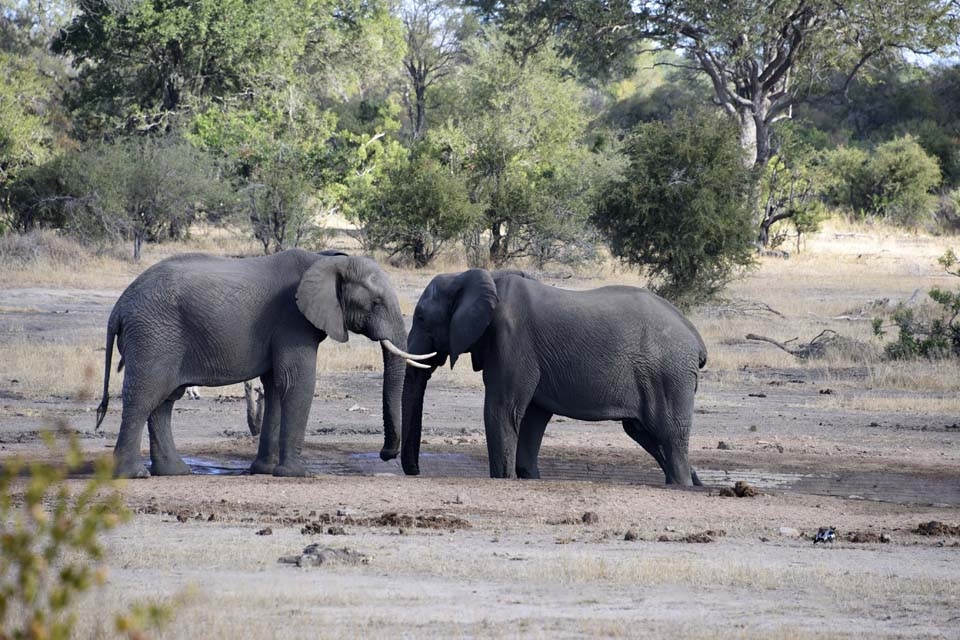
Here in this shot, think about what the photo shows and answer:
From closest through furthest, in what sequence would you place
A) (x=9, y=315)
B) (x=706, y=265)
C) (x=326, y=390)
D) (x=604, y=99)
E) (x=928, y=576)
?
(x=928, y=576), (x=326, y=390), (x=9, y=315), (x=706, y=265), (x=604, y=99)

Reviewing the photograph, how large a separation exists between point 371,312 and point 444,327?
2.17ft

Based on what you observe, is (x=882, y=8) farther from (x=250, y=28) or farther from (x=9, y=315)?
(x=9, y=315)

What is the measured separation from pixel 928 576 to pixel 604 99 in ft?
217

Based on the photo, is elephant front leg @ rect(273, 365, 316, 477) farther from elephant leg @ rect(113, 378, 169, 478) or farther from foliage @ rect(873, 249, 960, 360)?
foliage @ rect(873, 249, 960, 360)

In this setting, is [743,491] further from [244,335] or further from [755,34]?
[755,34]

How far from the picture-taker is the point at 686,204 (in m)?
26.3

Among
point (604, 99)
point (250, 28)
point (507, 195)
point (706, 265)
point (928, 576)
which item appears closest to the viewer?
point (928, 576)

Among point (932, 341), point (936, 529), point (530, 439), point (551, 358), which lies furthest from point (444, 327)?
point (932, 341)

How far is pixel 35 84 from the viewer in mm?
40906

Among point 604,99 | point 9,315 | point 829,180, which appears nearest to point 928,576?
point 9,315

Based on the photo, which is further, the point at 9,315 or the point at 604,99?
the point at 604,99

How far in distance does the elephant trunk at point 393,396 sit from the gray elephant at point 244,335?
11 millimetres

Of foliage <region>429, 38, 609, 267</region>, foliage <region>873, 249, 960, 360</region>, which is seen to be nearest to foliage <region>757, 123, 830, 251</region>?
foliage <region>429, 38, 609, 267</region>

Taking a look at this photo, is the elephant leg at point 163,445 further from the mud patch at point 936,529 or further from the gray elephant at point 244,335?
the mud patch at point 936,529
